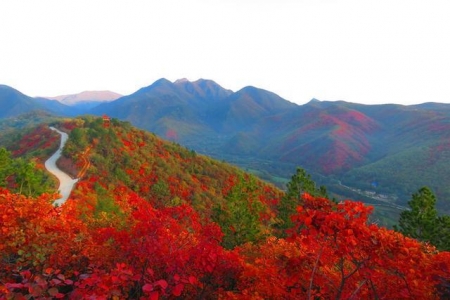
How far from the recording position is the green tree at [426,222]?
96.6 ft

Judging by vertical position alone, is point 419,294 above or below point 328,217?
below

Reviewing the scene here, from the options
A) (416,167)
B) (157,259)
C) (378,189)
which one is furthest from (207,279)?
(416,167)

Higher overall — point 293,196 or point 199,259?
point 199,259

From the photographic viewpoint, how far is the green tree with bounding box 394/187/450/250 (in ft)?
96.6

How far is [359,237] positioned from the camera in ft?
22.1

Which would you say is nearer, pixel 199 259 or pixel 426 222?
pixel 199 259

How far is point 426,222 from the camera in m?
30.3

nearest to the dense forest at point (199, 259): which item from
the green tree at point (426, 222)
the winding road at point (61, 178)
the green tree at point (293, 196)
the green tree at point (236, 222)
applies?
the winding road at point (61, 178)

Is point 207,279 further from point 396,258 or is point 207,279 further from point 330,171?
point 330,171

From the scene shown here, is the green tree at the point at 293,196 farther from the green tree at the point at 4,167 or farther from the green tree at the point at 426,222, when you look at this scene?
the green tree at the point at 4,167

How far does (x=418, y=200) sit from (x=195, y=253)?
97.6 ft

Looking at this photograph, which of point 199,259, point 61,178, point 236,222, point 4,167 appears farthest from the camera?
point 61,178

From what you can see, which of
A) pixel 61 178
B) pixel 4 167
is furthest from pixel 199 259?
pixel 61 178

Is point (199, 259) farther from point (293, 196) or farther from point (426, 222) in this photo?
point (426, 222)
